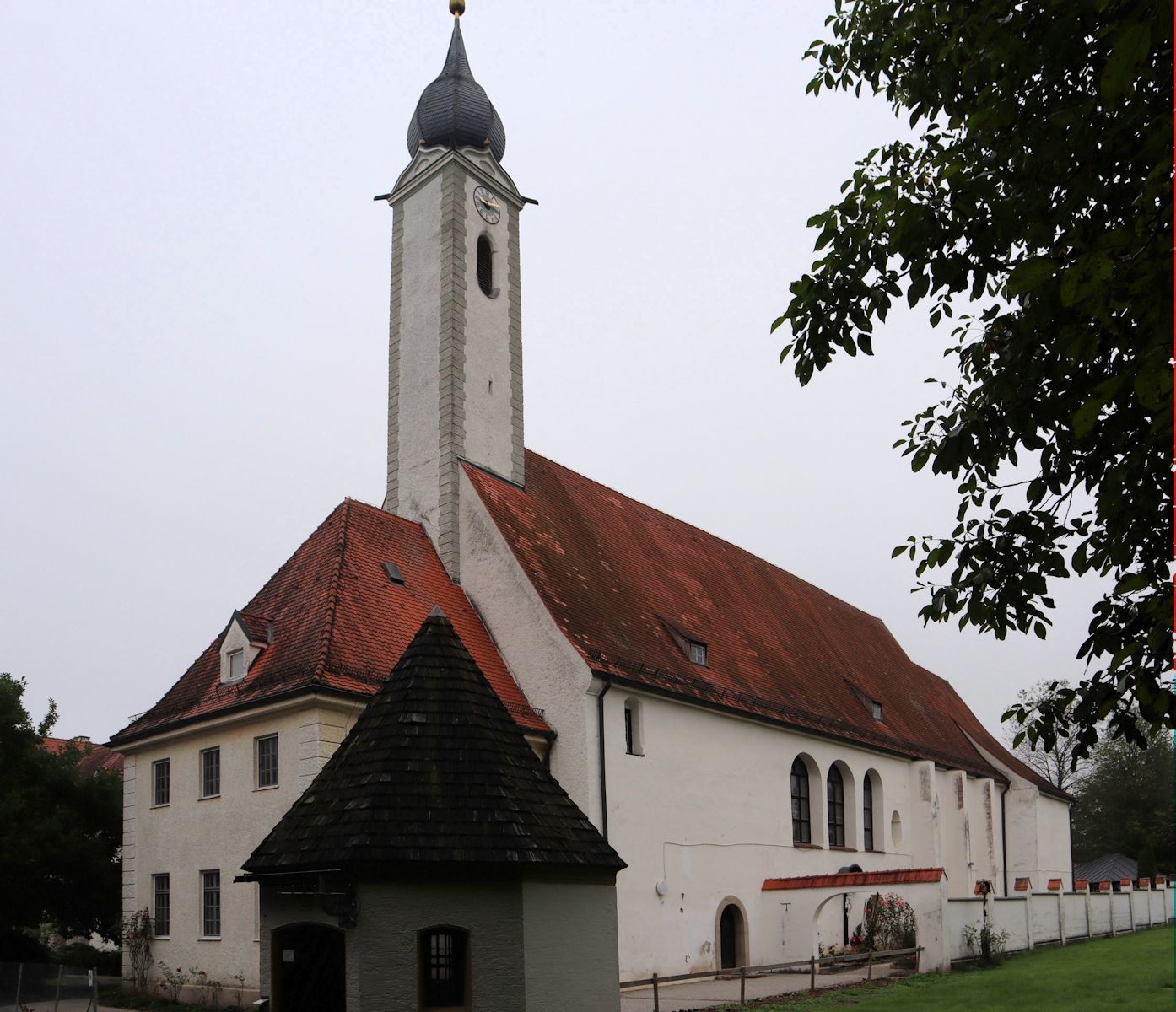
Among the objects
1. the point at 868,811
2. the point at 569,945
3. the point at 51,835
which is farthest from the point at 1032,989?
the point at 51,835

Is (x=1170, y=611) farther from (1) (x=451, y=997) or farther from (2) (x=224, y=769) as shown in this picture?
(2) (x=224, y=769)

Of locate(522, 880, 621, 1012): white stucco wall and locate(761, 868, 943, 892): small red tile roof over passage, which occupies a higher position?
locate(522, 880, 621, 1012): white stucco wall

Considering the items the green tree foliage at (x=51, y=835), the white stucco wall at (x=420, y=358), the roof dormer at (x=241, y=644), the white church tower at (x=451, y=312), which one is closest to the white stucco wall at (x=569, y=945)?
the roof dormer at (x=241, y=644)

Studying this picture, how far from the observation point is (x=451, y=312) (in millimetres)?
25516

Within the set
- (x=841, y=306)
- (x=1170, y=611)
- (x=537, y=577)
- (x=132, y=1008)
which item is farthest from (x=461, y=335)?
(x=1170, y=611)

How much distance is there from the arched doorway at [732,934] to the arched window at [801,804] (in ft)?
11.7

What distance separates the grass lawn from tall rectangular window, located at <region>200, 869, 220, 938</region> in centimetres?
850

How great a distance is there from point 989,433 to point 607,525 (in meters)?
20.2

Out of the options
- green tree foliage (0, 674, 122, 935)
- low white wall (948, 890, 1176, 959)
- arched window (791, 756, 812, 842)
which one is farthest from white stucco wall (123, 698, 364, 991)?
low white wall (948, 890, 1176, 959)

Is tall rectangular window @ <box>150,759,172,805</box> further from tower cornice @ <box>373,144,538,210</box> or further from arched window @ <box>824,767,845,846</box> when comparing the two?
arched window @ <box>824,767,845,846</box>

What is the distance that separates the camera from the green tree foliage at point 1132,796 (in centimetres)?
6306

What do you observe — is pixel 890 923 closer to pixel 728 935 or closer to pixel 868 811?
pixel 728 935

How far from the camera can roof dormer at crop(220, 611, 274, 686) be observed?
20.9 metres

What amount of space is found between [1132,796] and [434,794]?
64.9 m
